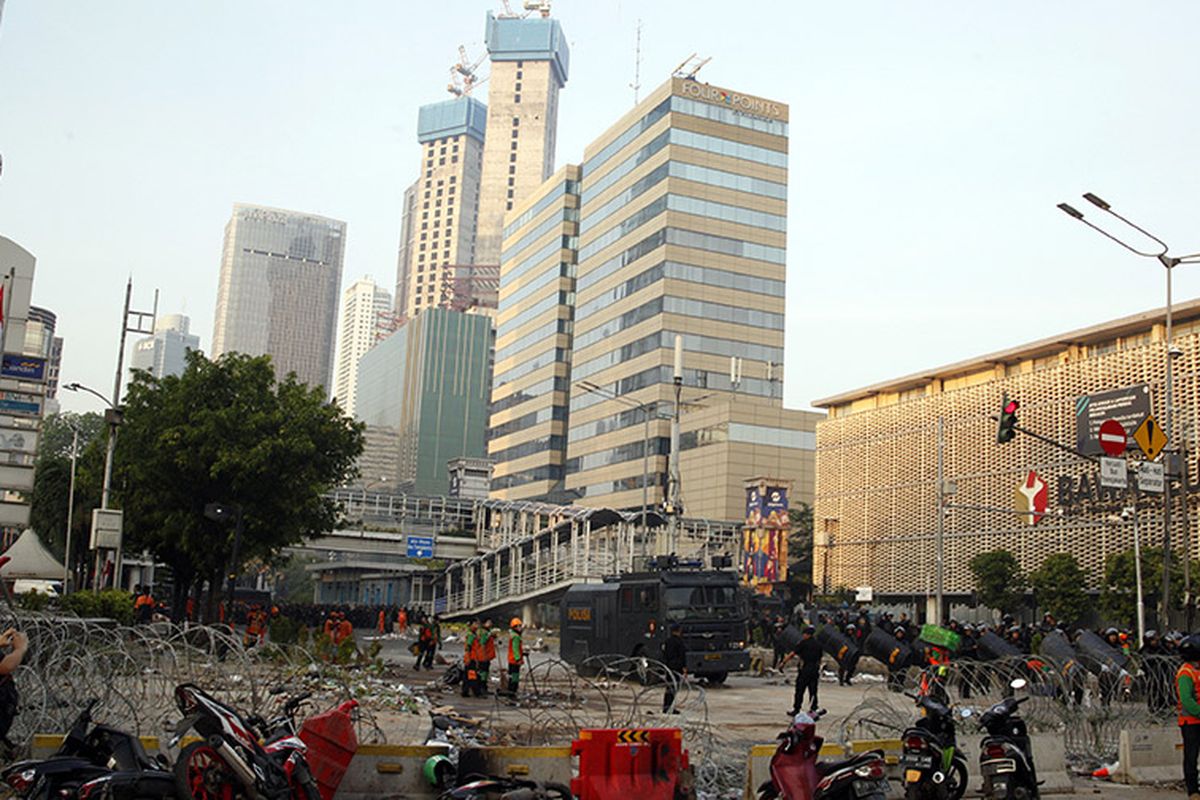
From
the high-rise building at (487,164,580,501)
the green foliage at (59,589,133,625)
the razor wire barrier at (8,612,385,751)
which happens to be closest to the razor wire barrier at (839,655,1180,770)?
the razor wire barrier at (8,612,385,751)

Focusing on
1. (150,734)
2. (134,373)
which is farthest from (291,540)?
(150,734)

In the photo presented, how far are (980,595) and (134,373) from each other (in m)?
39.4

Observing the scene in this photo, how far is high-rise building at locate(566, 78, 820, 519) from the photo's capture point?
292ft

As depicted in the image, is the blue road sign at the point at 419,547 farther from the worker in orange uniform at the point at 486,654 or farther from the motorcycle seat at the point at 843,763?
the motorcycle seat at the point at 843,763

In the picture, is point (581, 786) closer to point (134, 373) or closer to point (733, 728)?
point (733, 728)

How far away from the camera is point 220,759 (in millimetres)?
8727

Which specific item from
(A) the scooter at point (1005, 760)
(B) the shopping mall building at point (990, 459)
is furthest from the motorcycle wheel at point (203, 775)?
(B) the shopping mall building at point (990, 459)

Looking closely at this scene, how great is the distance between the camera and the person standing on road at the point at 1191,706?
1104 cm

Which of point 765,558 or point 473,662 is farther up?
point 765,558

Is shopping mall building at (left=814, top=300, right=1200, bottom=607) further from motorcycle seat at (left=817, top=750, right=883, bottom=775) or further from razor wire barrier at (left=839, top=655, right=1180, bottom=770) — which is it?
motorcycle seat at (left=817, top=750, right=883, bottom=775)

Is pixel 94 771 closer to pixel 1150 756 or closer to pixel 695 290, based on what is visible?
pixel 1150 756

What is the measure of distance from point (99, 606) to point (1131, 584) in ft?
123

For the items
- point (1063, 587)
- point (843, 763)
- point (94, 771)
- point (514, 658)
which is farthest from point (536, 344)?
point (94, 771)

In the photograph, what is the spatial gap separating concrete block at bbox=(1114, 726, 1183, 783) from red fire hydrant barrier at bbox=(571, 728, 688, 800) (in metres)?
6.76
